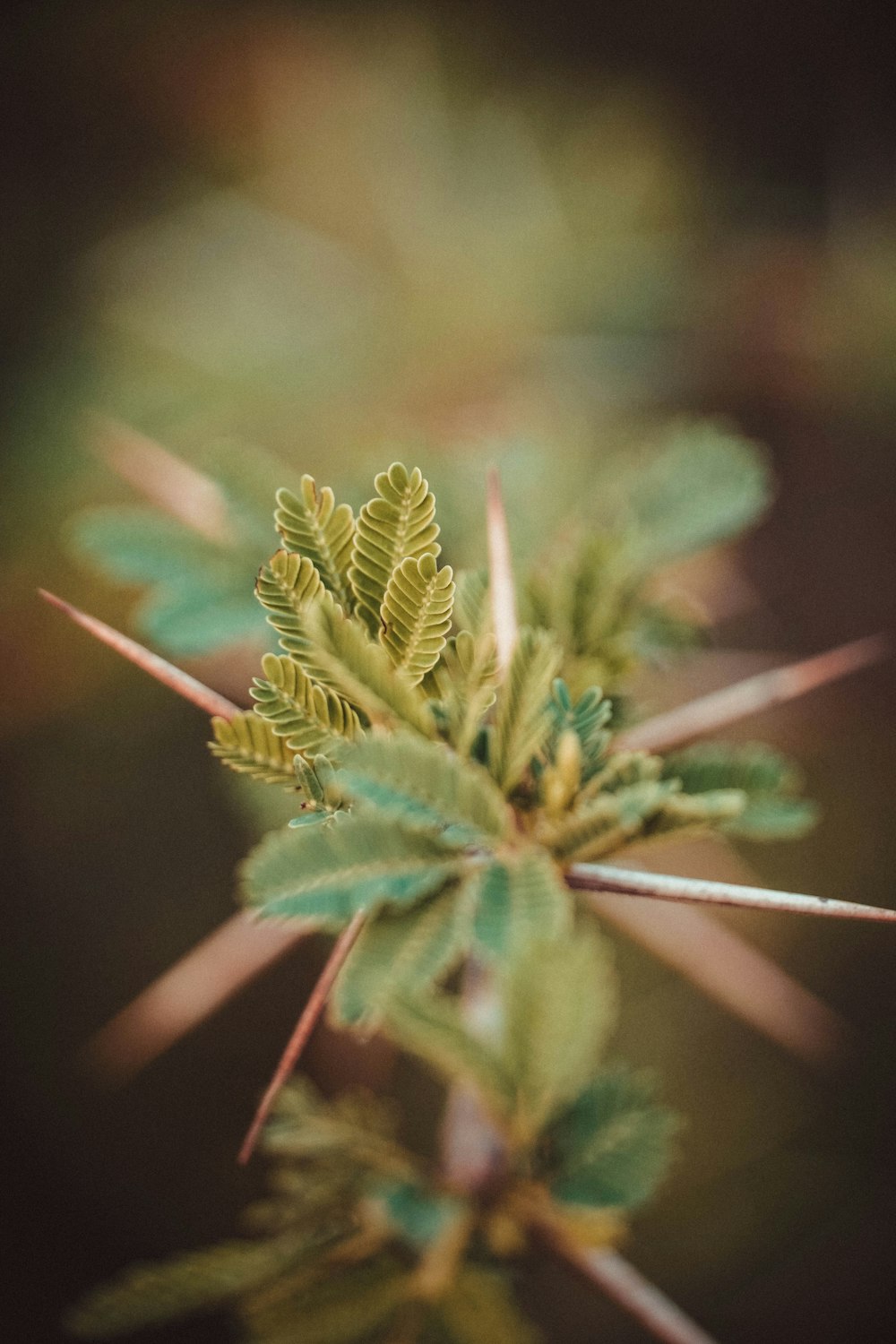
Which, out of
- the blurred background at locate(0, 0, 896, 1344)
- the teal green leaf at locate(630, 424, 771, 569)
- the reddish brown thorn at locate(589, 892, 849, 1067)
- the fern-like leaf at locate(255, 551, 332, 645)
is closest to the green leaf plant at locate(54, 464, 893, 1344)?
the fern-like leaf at locate(255, 551, 332, 645)

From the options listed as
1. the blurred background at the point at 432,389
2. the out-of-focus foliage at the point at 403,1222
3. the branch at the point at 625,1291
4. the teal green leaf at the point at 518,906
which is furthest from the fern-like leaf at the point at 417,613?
the blurred background at the point at 432,389

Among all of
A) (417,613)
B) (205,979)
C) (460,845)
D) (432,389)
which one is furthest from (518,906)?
(432,389)

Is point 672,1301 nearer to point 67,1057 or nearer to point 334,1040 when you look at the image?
point 334,1040

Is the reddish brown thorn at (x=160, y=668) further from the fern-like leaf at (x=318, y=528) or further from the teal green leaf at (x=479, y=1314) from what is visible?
the teal green leaf at (x=479, y=1314)

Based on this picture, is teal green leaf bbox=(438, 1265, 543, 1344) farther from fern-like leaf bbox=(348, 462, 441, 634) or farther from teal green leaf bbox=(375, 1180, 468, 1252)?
fern-like leaf bbox=(348, 462, 441, 634)

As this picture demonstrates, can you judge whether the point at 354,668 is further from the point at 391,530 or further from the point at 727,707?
the point at 727,707

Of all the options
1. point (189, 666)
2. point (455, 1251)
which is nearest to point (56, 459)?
point (189, 666)

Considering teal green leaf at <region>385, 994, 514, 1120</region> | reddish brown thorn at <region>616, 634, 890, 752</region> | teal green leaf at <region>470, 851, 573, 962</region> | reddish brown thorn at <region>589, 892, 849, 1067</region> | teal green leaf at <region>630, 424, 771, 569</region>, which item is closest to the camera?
teal green leaf at <region>470, 851, 573, 962</region>
